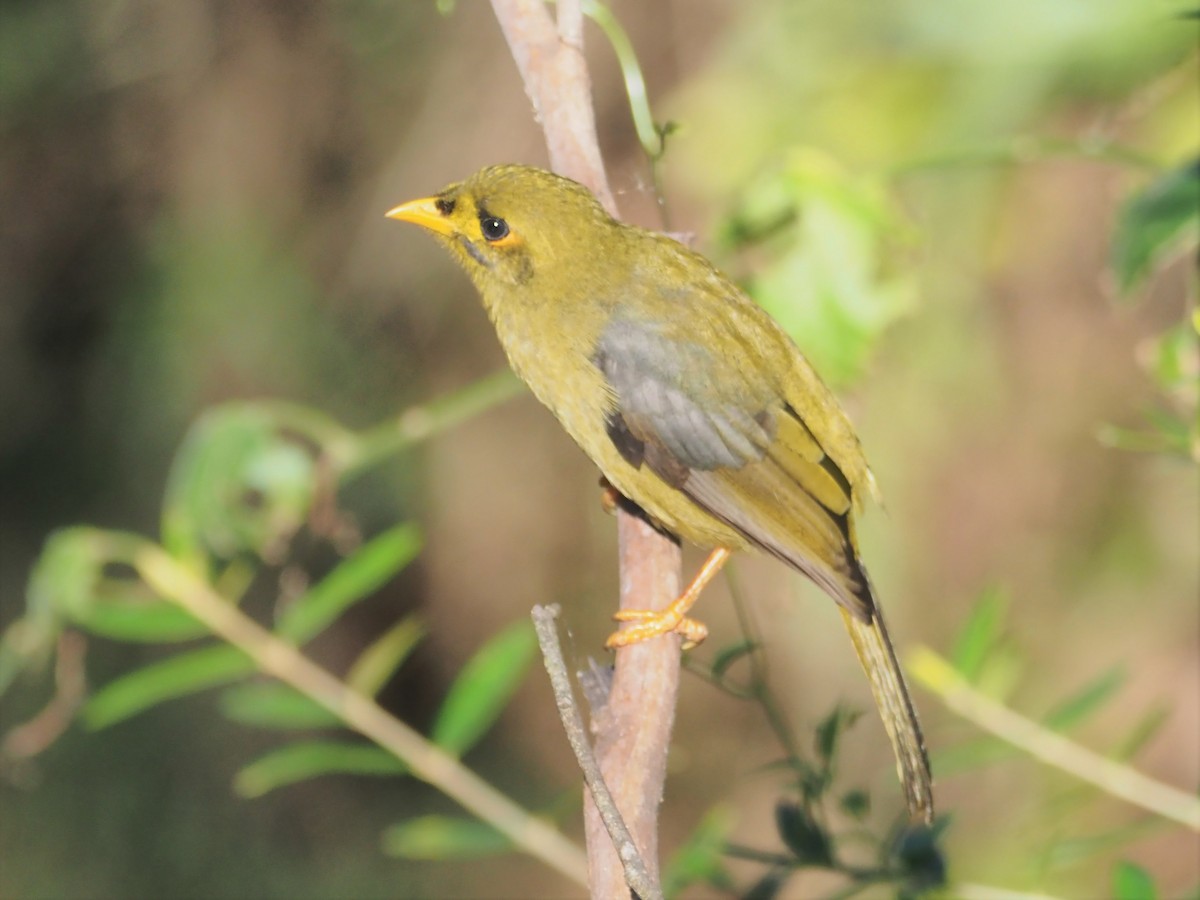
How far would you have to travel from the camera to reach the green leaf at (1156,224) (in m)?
2.74

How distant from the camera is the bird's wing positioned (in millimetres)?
3123

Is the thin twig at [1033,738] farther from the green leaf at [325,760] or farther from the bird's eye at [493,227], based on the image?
the bird's eye at [493,227]

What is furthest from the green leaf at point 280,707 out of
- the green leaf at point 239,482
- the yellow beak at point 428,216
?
the yellow beak at point 428,216

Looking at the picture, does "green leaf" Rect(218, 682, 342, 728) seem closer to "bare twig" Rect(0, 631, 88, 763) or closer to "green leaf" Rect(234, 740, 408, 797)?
"green leaf" Rect(234, 740, 408, 797)

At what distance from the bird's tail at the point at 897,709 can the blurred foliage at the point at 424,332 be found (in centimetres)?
199

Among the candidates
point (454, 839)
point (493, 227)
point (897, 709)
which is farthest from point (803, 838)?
point (493, 227)

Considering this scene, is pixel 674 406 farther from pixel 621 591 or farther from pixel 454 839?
pixel 454 839

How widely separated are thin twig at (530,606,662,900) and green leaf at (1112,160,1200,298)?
1.53 metres

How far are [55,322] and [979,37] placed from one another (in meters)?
3.85

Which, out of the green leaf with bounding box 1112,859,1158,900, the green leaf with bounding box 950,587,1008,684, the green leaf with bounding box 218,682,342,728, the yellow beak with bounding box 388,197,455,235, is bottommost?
the green leaf with bounding box 1112,859,1158,900

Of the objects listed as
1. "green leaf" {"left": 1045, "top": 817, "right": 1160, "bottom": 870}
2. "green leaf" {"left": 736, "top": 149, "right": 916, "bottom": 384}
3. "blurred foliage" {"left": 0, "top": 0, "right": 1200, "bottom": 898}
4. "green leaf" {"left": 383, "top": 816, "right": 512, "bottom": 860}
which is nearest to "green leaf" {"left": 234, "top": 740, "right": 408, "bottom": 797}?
"green leaf" {"left": 383, "top": 816, "right": 512, "bottom": 860}

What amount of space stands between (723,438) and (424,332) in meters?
2.95

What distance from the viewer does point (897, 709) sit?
297cm

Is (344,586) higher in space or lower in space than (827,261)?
lower
